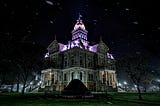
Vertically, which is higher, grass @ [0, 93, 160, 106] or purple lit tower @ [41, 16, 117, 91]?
purple lit tower @ [41, 16, 117, 91]

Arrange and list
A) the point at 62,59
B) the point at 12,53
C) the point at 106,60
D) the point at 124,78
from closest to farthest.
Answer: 1. the point at 12,53
2. the point at 62,59
3. the point at 106,60
4. the point at 124,78

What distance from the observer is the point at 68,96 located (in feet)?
76.7

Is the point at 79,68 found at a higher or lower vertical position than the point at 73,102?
higher

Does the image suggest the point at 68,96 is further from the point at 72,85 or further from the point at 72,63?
the point at 72,63

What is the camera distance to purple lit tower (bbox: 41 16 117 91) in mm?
63469

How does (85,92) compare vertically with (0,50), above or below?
below

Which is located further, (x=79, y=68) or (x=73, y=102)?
(x=79, y=68)

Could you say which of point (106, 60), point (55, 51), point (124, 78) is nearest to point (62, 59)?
point (55, 51)

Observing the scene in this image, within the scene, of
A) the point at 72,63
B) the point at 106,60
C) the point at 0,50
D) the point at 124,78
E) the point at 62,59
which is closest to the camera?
the point at 0,50

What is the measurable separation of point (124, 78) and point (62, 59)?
51985 millimetres

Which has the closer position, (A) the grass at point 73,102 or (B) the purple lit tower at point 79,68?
(A) the grass at point 73,102

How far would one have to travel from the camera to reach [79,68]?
62.4 m

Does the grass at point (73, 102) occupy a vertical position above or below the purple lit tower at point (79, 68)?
below

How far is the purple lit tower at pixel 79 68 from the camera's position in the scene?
2499 inches
